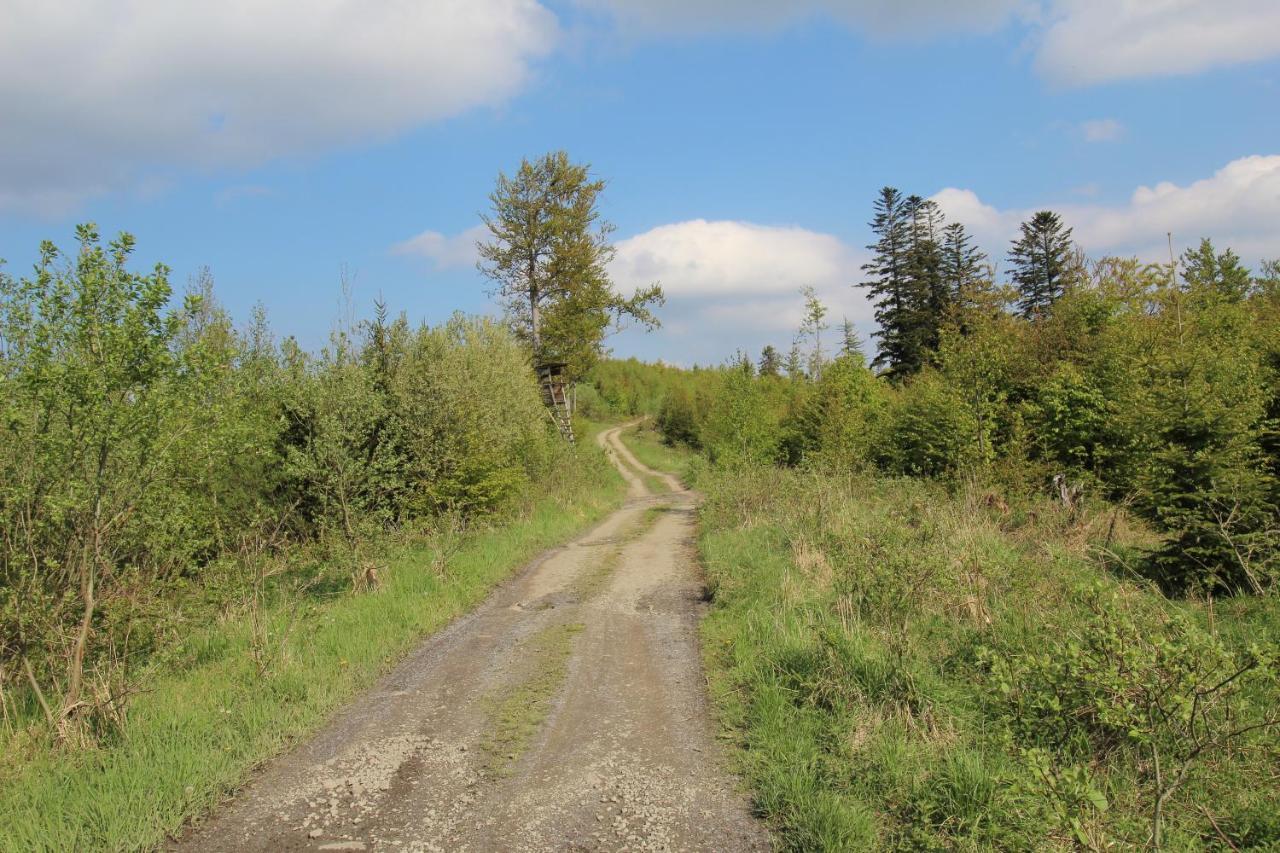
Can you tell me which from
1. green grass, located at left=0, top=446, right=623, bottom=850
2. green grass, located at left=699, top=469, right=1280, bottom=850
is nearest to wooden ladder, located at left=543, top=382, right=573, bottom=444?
green grass, located at left=0, top=446, right=623, bottom=850

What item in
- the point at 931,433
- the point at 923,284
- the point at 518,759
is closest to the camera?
the point at 518,759

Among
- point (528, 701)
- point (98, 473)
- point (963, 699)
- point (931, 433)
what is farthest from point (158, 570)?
point (931, 433)

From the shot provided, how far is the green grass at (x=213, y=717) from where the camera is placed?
4.52 metres

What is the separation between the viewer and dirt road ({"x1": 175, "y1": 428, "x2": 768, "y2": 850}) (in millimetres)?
4504

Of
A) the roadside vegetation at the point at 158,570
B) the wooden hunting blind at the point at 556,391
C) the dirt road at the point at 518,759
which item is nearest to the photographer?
the dirt road at the point at 518,759

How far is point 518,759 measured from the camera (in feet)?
17.9

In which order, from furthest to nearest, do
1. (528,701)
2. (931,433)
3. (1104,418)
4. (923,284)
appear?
(923,284) → (931,433) → (1104,418) → (528,701)

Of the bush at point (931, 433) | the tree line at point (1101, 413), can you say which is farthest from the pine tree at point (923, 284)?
the bush at point (931, 433)

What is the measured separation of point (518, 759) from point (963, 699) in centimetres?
363

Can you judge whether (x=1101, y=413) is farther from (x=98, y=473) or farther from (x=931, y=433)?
(x=98, y=473)

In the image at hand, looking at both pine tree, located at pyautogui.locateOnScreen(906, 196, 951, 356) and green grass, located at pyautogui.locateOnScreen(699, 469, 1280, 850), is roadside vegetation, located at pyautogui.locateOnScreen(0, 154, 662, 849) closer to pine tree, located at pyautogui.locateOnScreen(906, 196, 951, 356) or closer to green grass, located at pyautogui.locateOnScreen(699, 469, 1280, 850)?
green grass, located at pyautogui.locateOnScreen(699, 469, 1280, 850)

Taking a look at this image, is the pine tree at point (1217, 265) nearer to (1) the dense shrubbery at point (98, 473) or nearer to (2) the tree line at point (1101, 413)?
(2) the tree line at point (1101, 413)

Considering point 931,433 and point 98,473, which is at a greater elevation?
point 98,473

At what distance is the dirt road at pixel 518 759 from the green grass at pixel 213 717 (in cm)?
28
